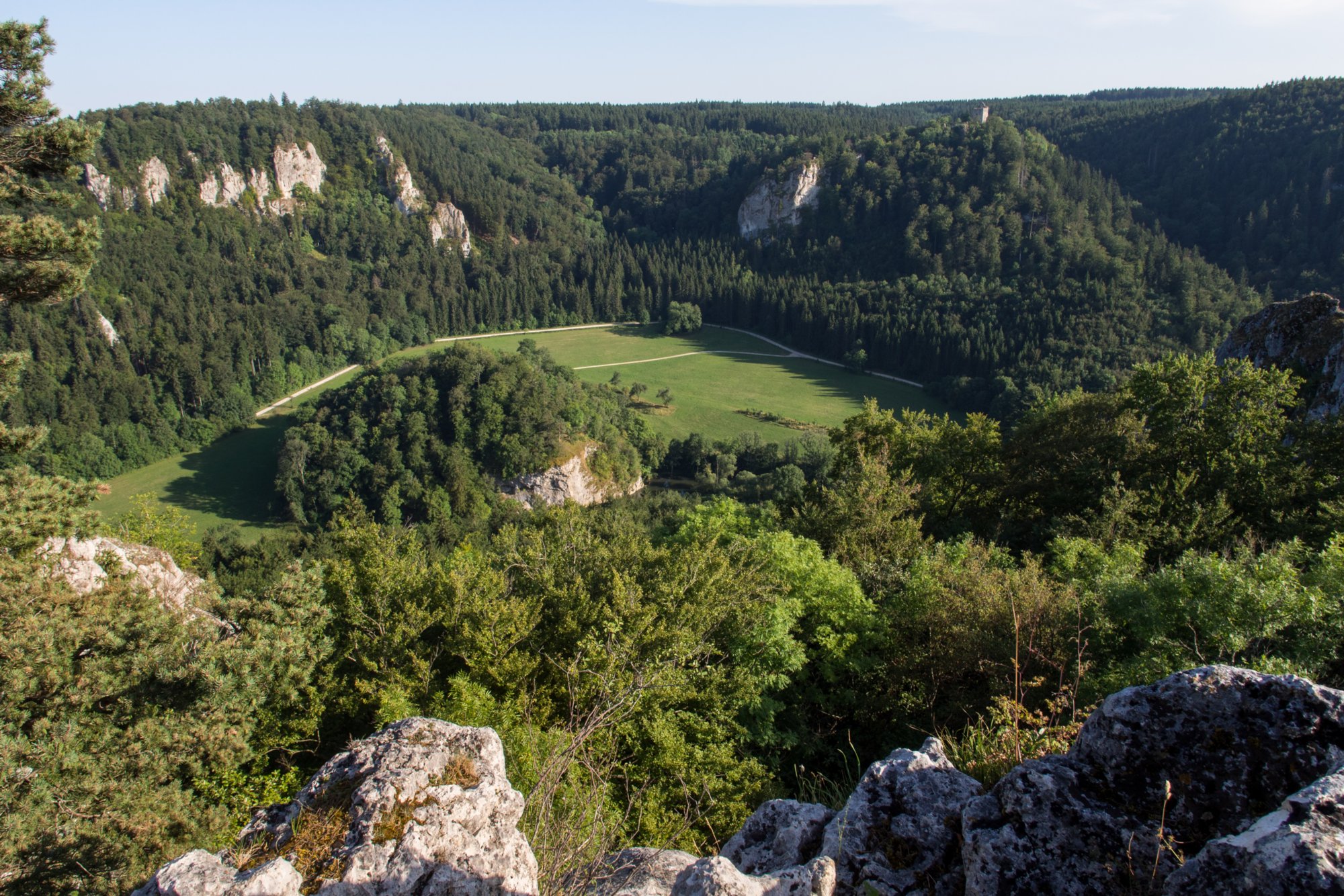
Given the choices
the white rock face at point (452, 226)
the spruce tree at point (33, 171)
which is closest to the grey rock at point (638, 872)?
the spruce tree at point (33, 171)

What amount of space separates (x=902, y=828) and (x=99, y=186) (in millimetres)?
180530

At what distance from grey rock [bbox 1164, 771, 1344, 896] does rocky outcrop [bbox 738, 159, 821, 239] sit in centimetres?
17972

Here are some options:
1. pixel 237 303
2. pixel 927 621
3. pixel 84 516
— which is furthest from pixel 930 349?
pixel 237 303

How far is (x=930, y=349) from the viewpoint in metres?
110

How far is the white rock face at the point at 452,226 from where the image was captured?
610 feet

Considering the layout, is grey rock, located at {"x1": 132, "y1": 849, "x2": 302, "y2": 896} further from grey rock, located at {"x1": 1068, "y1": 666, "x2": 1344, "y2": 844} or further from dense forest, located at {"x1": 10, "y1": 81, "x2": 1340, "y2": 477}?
dense forest, located at {"x1": 10, "y1": 81, "x2": 1340, "y2": 477}

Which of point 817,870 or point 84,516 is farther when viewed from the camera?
point 84,516

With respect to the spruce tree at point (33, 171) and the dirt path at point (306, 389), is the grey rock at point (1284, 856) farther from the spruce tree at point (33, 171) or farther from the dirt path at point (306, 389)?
the dirt path at point (306, 389)

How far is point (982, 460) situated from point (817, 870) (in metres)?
27.0

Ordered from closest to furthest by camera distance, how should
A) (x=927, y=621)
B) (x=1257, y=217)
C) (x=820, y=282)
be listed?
1. (x=927, y=621)
2. (x=1257, y=217)
3. (x=820, y=282)

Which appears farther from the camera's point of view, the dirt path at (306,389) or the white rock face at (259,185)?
the white rock face at (259,185)

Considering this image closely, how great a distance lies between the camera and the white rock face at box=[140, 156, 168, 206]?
5797 inches

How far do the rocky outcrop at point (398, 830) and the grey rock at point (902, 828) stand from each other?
2.88 meters

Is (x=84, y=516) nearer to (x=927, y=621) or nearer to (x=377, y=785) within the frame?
(x=377, y=785)
